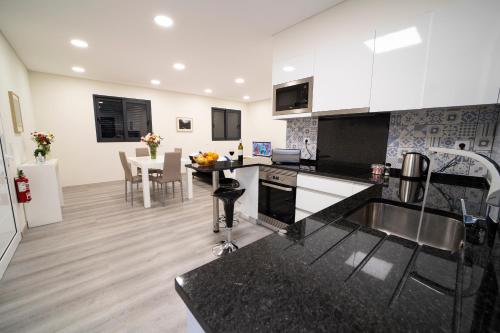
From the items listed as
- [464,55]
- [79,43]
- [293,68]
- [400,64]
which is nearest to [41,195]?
[79,43]

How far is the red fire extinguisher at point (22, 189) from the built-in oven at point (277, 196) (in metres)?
2.90

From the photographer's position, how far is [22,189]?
248 centimetres

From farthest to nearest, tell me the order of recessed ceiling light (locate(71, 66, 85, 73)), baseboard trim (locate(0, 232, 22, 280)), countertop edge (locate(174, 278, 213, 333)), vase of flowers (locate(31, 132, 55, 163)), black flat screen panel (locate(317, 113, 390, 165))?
recessed ceiling light (locate(71, 66, 85, 73))
vase of flowers (locate(31, 132, 55, 163))
black flat screen panel (locate(317, 113, 390, 165))
baseboard trim (locate(0, 232, 22, 280))
countertop edge (locate(174, 278, 213, 333))

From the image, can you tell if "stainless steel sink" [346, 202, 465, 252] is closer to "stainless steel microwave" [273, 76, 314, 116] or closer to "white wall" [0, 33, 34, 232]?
Result: "stainless steel microwave" [273, 76, 314, 116]

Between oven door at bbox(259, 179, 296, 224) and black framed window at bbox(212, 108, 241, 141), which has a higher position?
black framed window at bbox(212, 108, 241, 141)

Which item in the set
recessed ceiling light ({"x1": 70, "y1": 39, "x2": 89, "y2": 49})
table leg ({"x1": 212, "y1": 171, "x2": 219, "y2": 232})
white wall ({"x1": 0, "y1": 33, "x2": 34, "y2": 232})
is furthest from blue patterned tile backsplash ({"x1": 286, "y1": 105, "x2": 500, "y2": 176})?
white wall ({"x1": 0, "y1": 33, "x2": 34, "y2": 232})

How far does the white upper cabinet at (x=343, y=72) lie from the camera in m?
1.81

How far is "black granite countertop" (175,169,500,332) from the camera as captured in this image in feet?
1.36

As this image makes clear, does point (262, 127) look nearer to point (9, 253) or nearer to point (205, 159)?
point (205, 159)

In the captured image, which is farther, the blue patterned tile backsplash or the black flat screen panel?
the black flat screen panel

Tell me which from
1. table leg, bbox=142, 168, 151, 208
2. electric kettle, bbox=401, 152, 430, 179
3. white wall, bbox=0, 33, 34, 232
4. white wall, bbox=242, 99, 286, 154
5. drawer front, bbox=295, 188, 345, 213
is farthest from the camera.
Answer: white wall, bbox=242, 99, 286, 154

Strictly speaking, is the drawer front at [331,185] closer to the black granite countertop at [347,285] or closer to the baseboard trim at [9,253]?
the black granite countertop at [347,285]

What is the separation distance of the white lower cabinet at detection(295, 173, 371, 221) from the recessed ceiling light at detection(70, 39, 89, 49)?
11.1 feet

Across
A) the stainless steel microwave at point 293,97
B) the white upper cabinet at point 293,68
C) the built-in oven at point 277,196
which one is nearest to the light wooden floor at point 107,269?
the built-in oven at point 277,196
